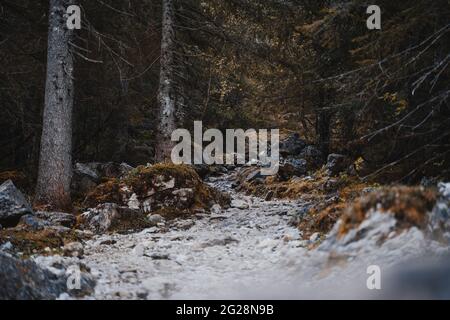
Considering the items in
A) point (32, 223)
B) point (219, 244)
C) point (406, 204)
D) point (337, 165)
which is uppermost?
point (337, 165)

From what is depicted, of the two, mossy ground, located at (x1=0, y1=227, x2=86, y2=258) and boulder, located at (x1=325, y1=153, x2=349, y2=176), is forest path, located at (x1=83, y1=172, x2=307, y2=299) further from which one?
boulder, located at (x1=325, y1=153, x2=349, y2=176)

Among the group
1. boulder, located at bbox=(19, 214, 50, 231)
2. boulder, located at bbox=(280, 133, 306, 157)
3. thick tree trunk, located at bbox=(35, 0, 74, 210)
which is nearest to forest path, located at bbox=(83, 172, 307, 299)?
boulder, located at bbox=(19, 214, 50, 231)

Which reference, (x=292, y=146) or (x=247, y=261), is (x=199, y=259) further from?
(x=292, y=146)

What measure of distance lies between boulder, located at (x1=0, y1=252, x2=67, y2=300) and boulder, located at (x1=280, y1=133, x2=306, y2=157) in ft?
64.3

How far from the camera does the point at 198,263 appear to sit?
5.64 metres

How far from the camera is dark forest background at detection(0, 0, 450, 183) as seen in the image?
779 cm

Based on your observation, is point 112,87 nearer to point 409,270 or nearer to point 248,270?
point 248,270

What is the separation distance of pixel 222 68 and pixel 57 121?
4.68 metres

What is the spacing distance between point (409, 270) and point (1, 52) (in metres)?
11.5

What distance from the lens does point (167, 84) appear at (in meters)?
10.9

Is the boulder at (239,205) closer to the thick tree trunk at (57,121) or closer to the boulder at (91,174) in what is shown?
the boulder at (91,174)

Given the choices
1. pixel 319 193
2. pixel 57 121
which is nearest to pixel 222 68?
pixel 319 193

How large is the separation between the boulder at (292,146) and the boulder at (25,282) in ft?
64.3

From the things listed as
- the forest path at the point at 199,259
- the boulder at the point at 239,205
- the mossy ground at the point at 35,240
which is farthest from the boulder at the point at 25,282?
the boulder at the point at 239,205
